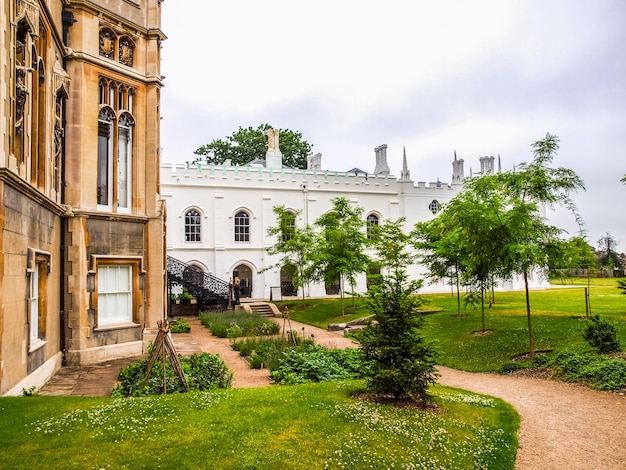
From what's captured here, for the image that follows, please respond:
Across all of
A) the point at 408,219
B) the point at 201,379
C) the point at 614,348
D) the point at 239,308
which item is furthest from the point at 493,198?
the point at 408,219

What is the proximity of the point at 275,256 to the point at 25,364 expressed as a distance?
25852 millimetres

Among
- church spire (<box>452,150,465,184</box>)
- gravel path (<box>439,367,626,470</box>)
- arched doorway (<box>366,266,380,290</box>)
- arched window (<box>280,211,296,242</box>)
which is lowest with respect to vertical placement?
gravel path (<box>439,367,626,470</box>)

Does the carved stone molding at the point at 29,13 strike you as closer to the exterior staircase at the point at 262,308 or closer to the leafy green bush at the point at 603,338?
the leafy green bush at the point at 603,338

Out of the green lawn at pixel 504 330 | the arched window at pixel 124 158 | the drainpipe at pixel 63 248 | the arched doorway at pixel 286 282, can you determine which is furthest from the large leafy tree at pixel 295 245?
the drainpipe at pixel 63 248

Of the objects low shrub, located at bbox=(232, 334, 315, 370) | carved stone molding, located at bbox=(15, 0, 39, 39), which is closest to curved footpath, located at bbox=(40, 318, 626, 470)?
low shrub, located at bbox=(232, 334, 315, 370)

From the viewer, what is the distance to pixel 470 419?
8.26m

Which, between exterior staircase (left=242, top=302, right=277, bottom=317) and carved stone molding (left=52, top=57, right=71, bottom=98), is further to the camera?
exterior staircase (left=242, top=302, right=277, bottom=317)

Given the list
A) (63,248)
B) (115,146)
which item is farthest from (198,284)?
(63,248)

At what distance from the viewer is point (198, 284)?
29219 millimetres

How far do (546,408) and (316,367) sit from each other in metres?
4.95

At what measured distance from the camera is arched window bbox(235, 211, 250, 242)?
114ft

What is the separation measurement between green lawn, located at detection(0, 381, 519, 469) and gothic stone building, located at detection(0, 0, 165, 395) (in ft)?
6.54

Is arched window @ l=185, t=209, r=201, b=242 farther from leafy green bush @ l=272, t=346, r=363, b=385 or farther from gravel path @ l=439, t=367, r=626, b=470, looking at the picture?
gravel path @ l=439, t=367, r=626, b=470

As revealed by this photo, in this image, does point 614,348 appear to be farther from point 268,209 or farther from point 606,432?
point 268,209
